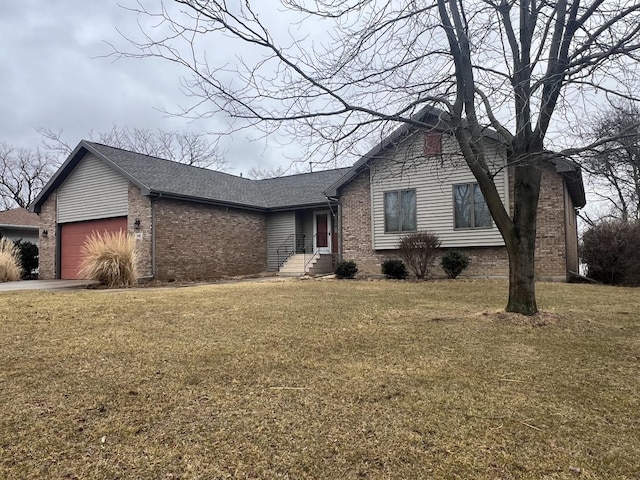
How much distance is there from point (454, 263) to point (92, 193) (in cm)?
1374

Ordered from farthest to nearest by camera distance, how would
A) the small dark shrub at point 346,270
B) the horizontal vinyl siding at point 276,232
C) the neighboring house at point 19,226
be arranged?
the neighboring house at point 19,226 < the horizontal vinyl siding at point 276,232 < the small dark shrub at point 346,270

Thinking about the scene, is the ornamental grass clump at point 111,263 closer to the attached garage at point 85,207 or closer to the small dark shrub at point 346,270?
the attached garage at point 85,207

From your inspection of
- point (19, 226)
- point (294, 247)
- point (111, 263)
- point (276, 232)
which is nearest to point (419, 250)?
point (294, 247)

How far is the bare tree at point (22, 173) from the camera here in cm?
3494

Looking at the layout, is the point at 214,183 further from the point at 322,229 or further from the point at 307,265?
the point at 307,265

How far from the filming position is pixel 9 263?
1526 centimetres

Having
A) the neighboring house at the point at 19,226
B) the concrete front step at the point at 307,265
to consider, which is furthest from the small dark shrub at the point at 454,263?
the neighboring house at the point at 19,226

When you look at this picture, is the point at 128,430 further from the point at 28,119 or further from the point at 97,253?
the point at 28,119

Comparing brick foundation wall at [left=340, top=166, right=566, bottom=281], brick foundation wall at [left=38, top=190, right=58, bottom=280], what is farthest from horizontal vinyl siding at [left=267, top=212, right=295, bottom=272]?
brick foundation wall at [left=38, top=190, right=58, bottom=280]

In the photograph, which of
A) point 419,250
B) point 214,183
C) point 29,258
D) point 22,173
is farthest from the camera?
point 22,173

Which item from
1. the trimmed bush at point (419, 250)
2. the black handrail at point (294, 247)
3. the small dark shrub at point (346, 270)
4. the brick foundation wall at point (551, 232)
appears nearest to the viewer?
the brick foundation wall at point (551, 232)

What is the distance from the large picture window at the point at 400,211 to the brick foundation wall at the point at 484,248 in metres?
0.70

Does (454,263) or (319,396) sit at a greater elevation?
(454,263)

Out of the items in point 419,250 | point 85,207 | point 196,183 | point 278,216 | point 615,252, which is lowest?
point 615,252
